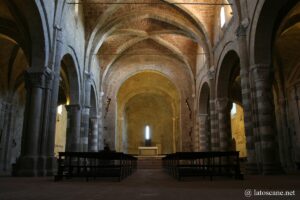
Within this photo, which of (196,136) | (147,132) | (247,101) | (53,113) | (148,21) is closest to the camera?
(53,113)

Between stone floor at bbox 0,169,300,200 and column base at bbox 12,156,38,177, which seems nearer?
stone floor at bbox 0,169,300,200

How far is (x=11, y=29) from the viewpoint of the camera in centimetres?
1352

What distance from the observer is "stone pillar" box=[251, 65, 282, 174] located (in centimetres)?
1041

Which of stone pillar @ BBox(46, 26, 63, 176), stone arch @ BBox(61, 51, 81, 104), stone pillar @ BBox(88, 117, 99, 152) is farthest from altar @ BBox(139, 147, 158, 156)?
stone pillar @ BBox(46, 26, 63, 176)

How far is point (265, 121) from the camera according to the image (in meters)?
10.7

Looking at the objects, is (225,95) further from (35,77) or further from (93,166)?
(35,77)

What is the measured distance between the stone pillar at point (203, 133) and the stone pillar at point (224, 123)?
584 cm

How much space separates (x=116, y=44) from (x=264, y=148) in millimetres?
16733

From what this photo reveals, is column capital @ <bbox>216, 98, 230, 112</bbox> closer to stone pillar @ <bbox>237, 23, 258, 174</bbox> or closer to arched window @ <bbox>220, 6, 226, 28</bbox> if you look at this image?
arched window @ <bbox>220, 6, 226, 28</bbox>

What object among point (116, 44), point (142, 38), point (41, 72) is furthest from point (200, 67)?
point (41, 72)

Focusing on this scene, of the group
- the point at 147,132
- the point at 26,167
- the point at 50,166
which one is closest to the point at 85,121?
the point at 50,166

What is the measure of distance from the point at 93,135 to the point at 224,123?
1142 centimetres

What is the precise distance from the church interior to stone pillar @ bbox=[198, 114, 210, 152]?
0.08 metres

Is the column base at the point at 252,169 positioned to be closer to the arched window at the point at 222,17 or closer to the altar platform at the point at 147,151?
the arched window at the point at 222,17
